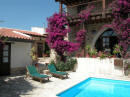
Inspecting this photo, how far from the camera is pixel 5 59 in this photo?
417 inches

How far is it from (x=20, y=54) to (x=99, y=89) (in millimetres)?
7488

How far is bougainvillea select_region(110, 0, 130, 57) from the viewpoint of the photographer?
37.6 ft

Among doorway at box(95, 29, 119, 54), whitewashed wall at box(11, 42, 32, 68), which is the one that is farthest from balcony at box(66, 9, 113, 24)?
whitewashed wall at box(11, 42, 32, 68)

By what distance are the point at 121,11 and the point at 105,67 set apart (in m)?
5.50

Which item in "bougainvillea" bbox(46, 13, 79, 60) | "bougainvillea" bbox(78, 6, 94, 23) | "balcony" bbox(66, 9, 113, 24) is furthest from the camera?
"bougainvillea" bbox(78, 6, 94, 23)

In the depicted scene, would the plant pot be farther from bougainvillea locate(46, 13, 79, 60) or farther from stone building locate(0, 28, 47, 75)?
stone building locate(0, 28, 47, 75)

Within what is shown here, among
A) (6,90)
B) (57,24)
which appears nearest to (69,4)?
(57,24)

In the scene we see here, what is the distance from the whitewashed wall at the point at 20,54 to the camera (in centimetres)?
1116

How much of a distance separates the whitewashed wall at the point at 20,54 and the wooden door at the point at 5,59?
37 centimetres

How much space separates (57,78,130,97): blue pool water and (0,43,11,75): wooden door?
233 inches

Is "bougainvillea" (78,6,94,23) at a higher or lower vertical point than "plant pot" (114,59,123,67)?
higher

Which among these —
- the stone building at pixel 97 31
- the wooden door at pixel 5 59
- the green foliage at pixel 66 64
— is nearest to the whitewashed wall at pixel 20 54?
the wooden door at pixel 5 59

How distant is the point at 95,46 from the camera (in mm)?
16859

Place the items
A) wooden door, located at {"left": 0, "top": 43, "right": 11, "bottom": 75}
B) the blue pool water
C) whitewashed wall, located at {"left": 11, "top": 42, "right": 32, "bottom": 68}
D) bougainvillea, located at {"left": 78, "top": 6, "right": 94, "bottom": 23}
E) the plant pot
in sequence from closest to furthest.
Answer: the blue pool water → wooden door, located at {"left": 0, "top": 43, "right": 11, "bottom": 75} → whitewashed wall, located at {"left": 11, "top": 42, "right": 32, "bottom": 68} → the plant pot → bougainvillea, located at {"left": 78, "top": 6, "right": 94, "bottom": 23}
